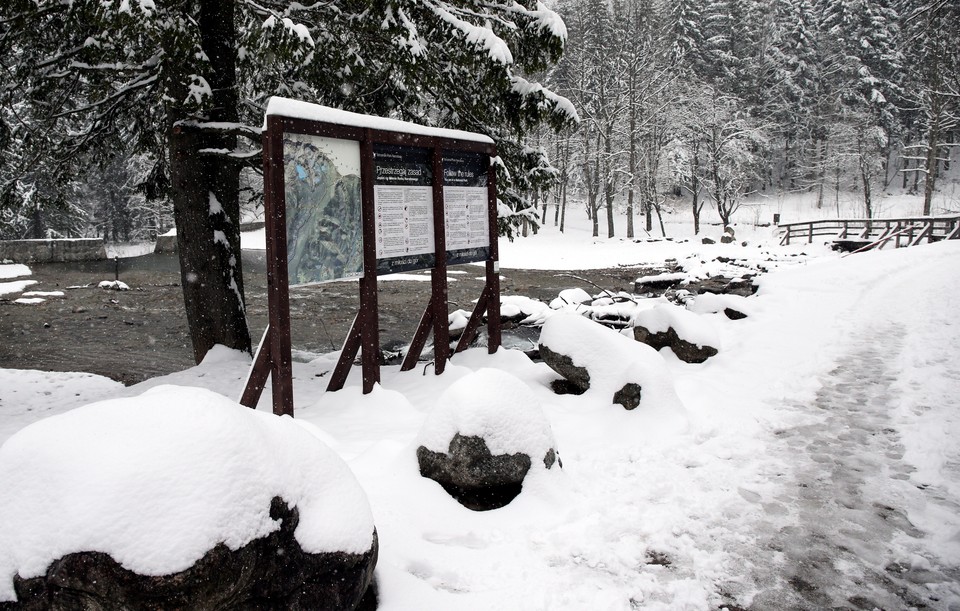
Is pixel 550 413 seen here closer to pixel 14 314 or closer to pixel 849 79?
pixel 14 314

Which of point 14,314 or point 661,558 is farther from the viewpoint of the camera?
point 14,314

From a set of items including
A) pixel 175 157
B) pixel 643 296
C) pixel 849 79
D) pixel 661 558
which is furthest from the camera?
pixel 849 79

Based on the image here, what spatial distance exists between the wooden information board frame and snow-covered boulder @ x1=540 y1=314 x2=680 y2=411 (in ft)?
4.51

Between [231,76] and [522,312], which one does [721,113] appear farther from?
[231,76]

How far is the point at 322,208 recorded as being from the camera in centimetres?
586

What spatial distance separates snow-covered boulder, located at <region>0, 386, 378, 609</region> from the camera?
7.69ft

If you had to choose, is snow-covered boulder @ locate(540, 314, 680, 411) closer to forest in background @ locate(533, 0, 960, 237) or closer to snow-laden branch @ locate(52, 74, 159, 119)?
snow-laden branch @ locate(52, 74, 159, 119)

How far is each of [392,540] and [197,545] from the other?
1558 mm

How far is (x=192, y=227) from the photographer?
805cm

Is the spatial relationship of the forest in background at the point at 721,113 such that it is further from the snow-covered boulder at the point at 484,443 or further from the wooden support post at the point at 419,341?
the snow-covered boulder at the point at 484,443

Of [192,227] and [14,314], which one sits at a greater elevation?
[192,227]

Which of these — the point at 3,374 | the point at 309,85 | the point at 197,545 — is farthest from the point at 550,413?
the point at 3,374

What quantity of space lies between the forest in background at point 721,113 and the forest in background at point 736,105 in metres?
0.15

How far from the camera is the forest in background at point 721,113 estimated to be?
39531 mm
